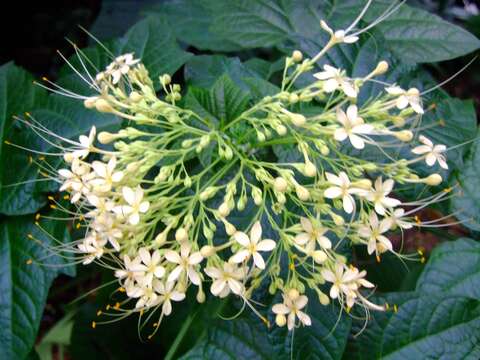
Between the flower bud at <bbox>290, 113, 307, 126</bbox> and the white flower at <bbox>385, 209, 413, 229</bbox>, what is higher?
the flower bud at <bbox>290, 113, 307, 126</bbox>

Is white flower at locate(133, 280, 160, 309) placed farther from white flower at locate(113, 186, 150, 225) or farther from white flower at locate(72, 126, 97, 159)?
white flower at locate(72, 126, 97, 159)

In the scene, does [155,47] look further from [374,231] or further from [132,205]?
[374,231]

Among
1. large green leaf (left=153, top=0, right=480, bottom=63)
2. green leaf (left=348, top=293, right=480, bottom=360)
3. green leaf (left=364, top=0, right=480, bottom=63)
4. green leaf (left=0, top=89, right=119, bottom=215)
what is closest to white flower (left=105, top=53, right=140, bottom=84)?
green leaf (left=0, top=89, right=119, bottom=215)

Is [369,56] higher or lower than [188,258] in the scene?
higher

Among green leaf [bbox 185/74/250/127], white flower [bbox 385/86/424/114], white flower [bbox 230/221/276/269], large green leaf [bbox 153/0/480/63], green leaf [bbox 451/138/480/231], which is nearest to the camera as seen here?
white flower [bbox 230/221/276/269]

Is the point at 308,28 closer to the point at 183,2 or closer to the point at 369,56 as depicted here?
the point at 369,56

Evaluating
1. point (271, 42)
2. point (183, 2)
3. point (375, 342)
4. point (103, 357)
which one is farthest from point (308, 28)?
point (103, 357)

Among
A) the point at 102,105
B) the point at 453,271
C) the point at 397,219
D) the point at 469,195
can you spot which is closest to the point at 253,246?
the point at 397,219
